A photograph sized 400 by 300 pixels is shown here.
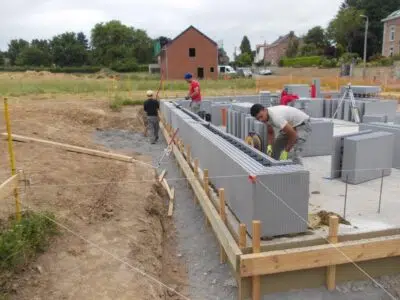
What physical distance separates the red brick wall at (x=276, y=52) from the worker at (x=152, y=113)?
86125mm

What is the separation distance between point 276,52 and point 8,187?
102 metres

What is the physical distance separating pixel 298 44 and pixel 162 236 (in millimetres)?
78116

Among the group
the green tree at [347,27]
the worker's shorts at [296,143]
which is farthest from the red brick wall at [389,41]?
the worker's shorts at [296,143]

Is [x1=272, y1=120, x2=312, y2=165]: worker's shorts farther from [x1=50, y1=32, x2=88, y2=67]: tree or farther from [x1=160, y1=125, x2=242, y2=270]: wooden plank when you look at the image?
[x1=50, y1=32, x2=88, y2=67]: tree

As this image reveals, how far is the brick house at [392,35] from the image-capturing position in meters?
52.0

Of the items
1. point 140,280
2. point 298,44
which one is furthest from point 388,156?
point 298,44

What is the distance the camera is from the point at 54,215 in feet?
17.6

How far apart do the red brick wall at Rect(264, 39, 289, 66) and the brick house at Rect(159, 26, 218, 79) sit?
49061 millimetres

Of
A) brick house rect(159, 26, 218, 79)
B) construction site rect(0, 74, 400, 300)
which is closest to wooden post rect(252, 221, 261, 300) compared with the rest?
construction site rect(0, 74, 400, 300)

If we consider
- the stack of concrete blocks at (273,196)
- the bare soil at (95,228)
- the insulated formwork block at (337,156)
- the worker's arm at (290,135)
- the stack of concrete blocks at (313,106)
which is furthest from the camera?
the stack of concrete blocks at (313,106)

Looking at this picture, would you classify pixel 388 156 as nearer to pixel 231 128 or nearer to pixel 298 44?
pixel 231 128

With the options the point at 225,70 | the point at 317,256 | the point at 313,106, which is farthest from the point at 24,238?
the point at 225,70

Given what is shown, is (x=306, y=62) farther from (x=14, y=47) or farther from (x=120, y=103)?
(x=14, y=47)

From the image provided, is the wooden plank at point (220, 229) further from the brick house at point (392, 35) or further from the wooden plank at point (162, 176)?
the brick house at point (392, 35)
